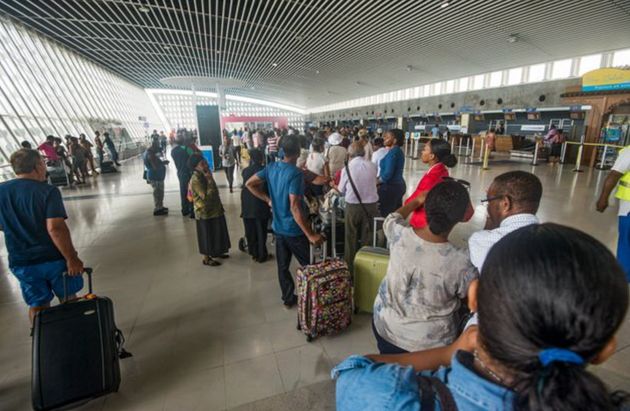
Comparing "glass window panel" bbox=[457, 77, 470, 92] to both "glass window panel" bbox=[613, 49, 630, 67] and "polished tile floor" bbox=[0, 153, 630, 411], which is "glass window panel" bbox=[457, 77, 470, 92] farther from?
"polished tile floor" bbox=[0, 153, 630, 411]

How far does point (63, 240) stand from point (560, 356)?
2.79 meters

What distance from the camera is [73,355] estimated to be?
6.14 feet

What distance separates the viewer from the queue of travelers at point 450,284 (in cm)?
49

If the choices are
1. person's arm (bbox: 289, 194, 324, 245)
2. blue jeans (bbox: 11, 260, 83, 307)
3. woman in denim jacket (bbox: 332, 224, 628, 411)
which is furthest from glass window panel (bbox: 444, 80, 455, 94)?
woman in denim jacket (bbox: 332, 224, 628, 411)

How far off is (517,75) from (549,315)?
21862 millimetres

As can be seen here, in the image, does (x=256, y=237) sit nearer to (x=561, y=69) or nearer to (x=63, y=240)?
(x=63, y=240)

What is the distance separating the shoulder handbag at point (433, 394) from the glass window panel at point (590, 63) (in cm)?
1905

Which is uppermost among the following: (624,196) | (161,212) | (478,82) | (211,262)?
(478,82)

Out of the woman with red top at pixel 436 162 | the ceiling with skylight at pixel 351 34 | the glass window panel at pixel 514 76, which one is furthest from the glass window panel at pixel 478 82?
the woman with red top at pixel 436 162

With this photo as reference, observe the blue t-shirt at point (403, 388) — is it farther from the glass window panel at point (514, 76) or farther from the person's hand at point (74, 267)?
the glass window panel at point (514, 76)

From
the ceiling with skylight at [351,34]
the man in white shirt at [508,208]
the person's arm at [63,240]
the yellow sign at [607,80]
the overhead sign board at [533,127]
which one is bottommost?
the person's arm at [63,240]

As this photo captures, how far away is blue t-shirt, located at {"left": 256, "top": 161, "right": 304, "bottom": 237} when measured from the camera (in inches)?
106

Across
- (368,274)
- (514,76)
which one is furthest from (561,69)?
(368,274)

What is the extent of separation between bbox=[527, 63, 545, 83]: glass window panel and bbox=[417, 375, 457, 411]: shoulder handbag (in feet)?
68.3
